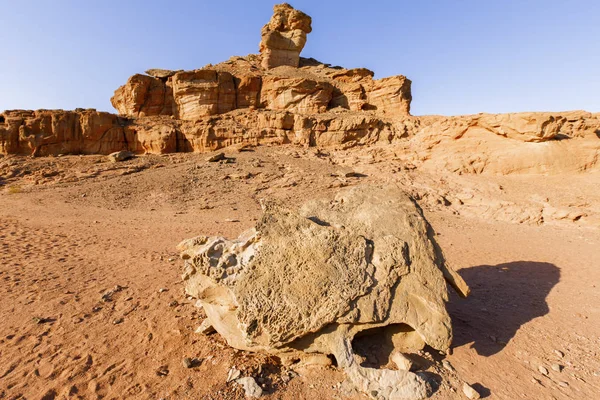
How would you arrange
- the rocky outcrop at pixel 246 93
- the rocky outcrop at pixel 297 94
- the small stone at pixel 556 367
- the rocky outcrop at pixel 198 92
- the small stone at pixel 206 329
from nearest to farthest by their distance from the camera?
the small stone at pixel 556 367 → the small stone at pixel 206 329 → the rocky outcrop at pixel 198 92 → the rocky outcrop at pixel 246 93 → the rocky outcrop at pixel 297 94

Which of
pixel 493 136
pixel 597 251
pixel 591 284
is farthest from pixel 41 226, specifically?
pixel 493 136

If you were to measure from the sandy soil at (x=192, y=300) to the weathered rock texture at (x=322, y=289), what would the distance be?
338mm

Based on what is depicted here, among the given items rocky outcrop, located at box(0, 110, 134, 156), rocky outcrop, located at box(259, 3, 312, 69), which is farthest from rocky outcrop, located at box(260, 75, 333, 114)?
rocky outcrop, located at box(0, 110, 134, 156)

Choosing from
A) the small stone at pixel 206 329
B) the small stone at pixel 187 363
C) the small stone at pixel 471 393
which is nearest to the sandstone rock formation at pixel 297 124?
the small stone at pixel 471 393

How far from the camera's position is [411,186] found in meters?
15.5

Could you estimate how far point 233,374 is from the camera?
312 cm

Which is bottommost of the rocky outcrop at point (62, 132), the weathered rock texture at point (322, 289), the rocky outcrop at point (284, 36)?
the weathered rock texture at point (322, 289)

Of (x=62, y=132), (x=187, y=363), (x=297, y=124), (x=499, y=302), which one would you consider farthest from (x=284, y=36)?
(x=187, y=363)

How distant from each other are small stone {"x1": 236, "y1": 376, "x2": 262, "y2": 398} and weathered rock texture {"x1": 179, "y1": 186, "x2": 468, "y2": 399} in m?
0.31

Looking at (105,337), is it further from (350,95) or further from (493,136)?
(350,95)

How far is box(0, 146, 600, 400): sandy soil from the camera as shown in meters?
3.18

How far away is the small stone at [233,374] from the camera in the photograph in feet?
10.1

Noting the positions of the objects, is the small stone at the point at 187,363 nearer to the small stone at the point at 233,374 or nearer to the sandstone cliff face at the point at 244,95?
the small stone at the point at 233,374

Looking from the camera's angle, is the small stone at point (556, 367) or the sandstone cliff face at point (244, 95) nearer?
the small stone at point (556, 367)
